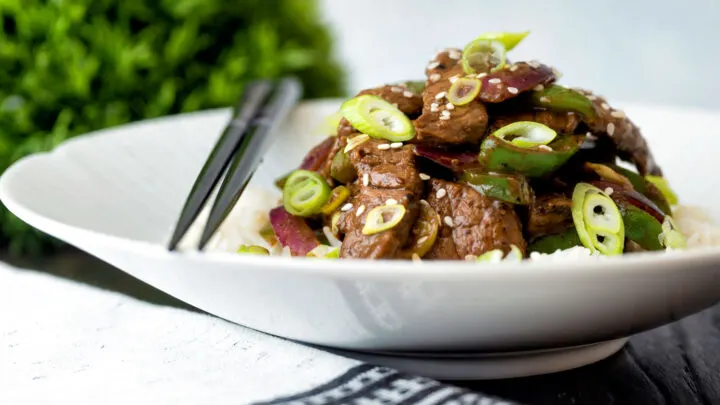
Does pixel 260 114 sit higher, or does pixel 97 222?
pixel 260 114

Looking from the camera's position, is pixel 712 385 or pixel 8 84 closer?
pixel 712 385

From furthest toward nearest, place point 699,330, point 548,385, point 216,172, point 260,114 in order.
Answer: point 260,114, point 699,330, point 216,172, point 548,385

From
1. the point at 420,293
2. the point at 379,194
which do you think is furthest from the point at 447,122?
the point at 420,293

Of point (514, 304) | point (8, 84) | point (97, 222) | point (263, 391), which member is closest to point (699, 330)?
point (514, 304)

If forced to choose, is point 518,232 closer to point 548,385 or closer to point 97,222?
point 548,385

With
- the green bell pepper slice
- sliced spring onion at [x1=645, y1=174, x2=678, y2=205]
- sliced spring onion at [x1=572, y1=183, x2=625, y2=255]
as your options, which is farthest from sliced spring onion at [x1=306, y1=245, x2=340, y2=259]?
sliced spring onion at [x1=645, y1=174, x2=678, y2=205]

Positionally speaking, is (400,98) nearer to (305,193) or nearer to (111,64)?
(305,193)

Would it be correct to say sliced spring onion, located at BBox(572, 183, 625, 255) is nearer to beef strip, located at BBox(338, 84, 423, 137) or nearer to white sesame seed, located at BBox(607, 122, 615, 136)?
white sesame seed, located at BBox(607, 122, 615, 136)
